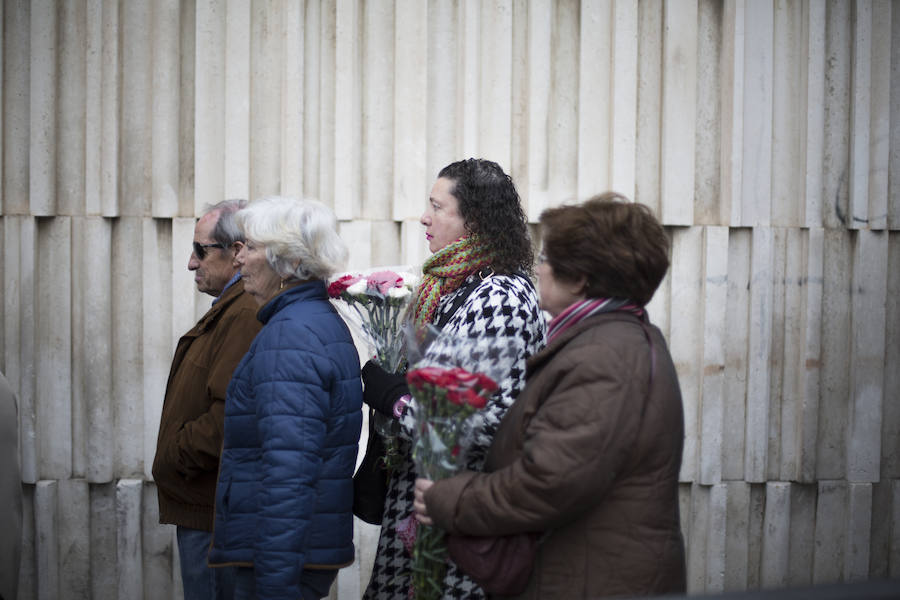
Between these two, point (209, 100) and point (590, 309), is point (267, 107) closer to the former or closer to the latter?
point (209, 100)

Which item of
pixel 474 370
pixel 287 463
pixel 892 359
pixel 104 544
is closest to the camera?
pixel 474 370

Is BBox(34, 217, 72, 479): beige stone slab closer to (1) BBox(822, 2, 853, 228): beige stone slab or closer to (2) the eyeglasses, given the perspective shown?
(2) the eyeglasses

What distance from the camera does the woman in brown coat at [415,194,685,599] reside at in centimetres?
203

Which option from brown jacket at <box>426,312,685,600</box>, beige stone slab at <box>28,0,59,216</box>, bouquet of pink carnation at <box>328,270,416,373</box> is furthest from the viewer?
beige stone slab at <box>28,0,59,216</box>

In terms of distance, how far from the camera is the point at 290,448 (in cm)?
251

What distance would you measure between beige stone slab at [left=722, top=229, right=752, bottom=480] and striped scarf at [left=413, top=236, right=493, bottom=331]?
80.5 inches

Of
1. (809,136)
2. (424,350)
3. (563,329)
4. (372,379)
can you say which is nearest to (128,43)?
(372,379)

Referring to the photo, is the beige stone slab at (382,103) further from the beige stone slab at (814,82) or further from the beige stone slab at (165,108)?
the beige stone slab at (814,82)

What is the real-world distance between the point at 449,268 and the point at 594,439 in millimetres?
1024

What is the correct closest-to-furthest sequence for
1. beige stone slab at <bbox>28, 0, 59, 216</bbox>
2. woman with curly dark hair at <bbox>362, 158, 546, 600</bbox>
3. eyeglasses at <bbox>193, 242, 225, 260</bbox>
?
woman with curly dark hair at <bbox>362, 158, 546, 600</bbox> < eyeglasses at <bbox>193, 242, 225, 260</bbox> < beige stone slab at <bbox>28, 0, 59, 216</bbox>

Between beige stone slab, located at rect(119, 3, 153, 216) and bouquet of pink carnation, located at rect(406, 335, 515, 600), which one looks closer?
bouquet of pink carnation, located at rect(406, 335, 515, 600)

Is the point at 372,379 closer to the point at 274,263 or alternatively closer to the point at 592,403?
the point at 274,263

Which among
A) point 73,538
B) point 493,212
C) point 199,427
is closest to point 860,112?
point 493,212

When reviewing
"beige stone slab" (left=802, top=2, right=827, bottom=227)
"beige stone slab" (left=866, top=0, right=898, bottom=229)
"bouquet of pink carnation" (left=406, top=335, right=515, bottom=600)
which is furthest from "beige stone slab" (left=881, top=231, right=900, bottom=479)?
"bouquet of pink carnation" (left=406, top=335, right=515, bottom=600)
